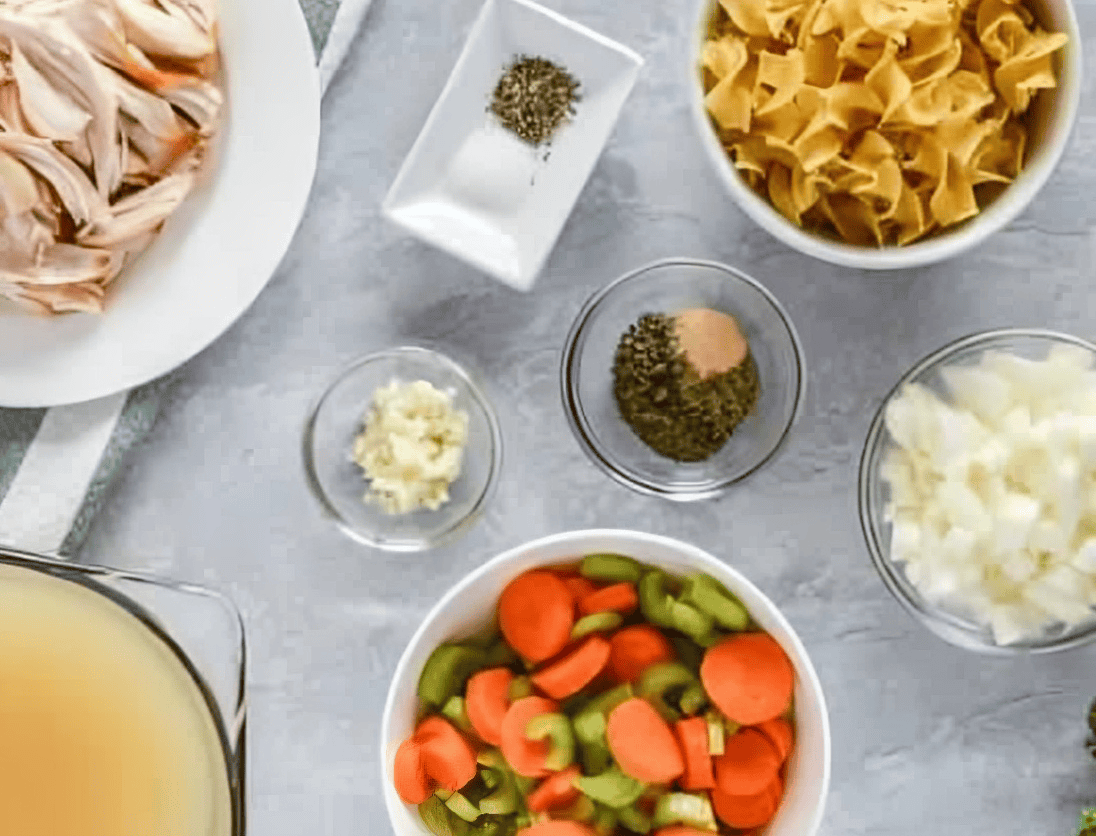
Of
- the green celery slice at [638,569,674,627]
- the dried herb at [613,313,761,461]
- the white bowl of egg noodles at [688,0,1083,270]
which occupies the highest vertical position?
the white bowl of egg noodles at [688,0,1083,270]

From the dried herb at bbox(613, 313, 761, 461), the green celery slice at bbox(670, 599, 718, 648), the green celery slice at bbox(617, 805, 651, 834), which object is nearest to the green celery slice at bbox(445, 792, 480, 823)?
the green celery slice at bbox(617, 805, 651, 834)

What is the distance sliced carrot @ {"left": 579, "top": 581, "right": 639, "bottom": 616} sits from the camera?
1.27m

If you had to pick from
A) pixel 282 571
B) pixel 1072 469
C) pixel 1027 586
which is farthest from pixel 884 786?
pixel 282 571

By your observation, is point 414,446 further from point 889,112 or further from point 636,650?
point 889,112

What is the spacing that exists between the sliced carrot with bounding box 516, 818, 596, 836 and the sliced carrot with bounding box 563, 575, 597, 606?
174 mm

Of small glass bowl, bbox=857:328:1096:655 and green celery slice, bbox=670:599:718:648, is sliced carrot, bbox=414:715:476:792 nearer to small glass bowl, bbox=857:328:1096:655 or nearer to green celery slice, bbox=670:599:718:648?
green celery slice, bbox=670:599:718:648

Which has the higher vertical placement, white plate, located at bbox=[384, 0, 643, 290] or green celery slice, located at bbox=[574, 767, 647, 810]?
white plate, located at bbox=[384, 0, 643, 290]

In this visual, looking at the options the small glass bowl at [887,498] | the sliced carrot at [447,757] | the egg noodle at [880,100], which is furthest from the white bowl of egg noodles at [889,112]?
the sliced carrot at [447,757]

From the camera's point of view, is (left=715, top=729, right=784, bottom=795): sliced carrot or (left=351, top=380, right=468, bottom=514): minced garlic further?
(left=351, top=380, right=468, bottom=514): minced garlic

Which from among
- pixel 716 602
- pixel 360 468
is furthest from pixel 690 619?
pixel 360 468

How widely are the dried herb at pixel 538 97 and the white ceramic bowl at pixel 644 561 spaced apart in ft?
1.17

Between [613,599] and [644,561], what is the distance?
0.04 m

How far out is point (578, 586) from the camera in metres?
1.29

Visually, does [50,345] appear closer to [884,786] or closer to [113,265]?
[113,265]
